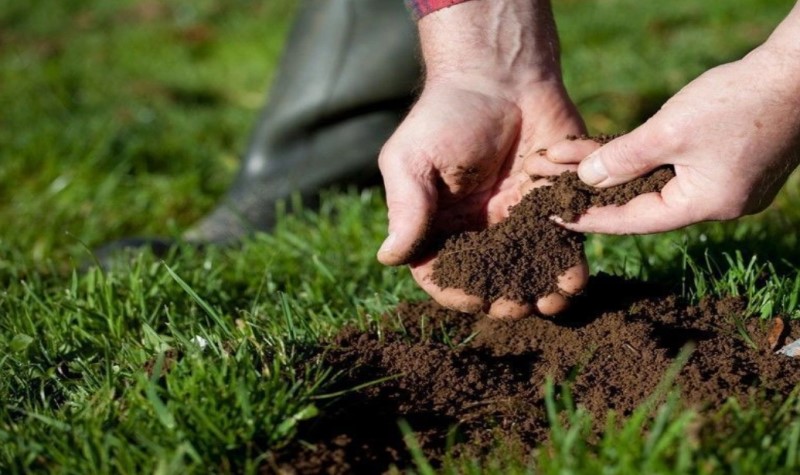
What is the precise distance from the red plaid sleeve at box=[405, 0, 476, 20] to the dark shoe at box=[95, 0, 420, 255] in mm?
1289

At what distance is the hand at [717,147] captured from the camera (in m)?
2.01

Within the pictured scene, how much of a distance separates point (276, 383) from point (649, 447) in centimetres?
77

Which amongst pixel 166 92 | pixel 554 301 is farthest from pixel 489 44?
pixel 166 92

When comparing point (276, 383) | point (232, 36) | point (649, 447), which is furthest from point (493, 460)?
point (232, 36)

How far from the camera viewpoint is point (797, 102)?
6.55ft

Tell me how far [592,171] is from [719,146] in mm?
321

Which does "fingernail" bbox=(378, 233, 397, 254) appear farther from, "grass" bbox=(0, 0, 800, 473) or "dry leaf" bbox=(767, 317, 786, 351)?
"dry leaf" bbox=(767, 317, 786, 351)

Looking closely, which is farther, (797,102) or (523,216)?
(523,216)

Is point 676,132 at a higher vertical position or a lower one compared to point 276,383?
higher

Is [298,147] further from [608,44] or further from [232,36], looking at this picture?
[232,36]

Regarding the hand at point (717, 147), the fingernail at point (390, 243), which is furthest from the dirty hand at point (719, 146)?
the fingernail at point (390, 243)

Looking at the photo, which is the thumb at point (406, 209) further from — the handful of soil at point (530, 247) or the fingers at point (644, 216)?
the fingers at point (644, 216)

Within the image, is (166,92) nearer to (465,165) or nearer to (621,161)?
(465,165)

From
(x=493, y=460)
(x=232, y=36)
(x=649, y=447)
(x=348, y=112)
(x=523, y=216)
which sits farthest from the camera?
(x=232, y=36)
